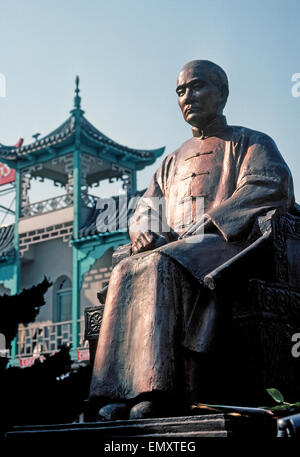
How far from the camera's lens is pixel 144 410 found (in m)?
3.36

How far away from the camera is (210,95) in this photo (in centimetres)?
443

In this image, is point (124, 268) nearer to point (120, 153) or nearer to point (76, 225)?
point (76, 225)

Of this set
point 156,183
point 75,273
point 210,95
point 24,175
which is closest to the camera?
point 210,95

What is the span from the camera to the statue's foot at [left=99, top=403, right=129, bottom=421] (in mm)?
3492

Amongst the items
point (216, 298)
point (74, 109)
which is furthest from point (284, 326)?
point (74, 109)

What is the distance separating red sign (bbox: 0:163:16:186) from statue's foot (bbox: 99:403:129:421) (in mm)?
21503

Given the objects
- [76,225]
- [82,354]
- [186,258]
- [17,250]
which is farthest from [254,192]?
[17,250]

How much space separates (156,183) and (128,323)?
1.26m

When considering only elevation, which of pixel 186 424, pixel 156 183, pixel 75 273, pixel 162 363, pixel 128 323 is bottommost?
pixel 186 424

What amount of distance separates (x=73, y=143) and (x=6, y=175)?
16.5 feet

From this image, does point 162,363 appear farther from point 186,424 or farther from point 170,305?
point 186,424

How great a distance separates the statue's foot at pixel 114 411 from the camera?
3.49 metres

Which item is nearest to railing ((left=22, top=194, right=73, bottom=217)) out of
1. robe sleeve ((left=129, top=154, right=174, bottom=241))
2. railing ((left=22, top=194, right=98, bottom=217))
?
railing ((left=22, top=194, right=98, bottom=217))

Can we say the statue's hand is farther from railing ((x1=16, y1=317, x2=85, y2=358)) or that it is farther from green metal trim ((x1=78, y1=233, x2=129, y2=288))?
railing ((x1=16, y1=317, x2=85, y2=358))
